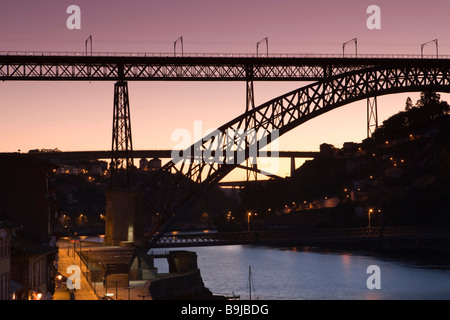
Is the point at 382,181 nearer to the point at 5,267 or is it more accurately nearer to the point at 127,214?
the point at 127,214

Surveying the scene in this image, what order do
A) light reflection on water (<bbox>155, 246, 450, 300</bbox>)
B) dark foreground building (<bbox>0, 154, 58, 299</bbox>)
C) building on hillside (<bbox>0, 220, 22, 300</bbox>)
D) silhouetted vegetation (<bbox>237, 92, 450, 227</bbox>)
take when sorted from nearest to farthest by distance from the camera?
building on hillside (<bbox>0, 220, 22, 300</bbox>) < dark foreground building (<bbox>0, 154, 58, 299</bbox>) < light reflection on water (<bbox>155, 246, 450, 300</bbox>) < silhouetted vegetation (<bbox>237, 92, 450, 227</bbox>)

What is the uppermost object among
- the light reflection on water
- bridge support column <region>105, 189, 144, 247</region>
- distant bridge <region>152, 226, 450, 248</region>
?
bridge support column <region>105, 189, 144, 247</region>

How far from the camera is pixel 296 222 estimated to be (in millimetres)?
148000

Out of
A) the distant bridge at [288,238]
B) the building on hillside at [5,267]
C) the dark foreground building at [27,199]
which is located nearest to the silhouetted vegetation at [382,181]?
the distant bridge at [288,238]

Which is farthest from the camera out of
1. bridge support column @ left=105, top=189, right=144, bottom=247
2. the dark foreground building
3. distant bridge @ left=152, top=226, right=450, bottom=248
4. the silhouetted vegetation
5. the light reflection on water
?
the silhouetted vegetation

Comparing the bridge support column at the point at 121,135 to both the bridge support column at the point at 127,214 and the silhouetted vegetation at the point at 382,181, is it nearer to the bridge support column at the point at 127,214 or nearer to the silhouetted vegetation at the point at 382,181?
the bridge support column at the point at 127,214

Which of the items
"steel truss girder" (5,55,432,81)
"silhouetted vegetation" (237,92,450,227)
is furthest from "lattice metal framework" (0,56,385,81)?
"silhouetted vegetation" (237,92,450,227)

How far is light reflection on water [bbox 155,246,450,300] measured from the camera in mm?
61000

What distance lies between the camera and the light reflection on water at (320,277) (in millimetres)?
61000

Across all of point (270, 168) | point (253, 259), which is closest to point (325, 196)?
point (270, 168)

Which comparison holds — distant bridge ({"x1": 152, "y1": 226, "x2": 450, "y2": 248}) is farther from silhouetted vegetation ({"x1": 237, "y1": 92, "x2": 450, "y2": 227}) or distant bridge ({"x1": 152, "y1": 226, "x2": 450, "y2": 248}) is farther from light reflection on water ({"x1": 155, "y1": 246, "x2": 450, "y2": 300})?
silhouetted vegetation ({"x1": 237, "y1": 92, "x2": 450, "y2": 227})
